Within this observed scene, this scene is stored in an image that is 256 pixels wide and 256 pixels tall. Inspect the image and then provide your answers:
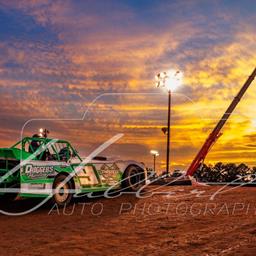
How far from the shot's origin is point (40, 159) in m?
11.6

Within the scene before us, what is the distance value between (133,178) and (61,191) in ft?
9.51

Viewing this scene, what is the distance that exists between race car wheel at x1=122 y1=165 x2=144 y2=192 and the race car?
31 millimetres

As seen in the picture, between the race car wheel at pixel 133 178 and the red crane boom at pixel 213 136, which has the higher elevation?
the red crane boom at pixel 213 136

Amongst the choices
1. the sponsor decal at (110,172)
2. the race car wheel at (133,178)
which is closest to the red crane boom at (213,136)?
the race car wheel at (133,178)

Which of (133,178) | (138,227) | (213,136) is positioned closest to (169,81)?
(213,136)

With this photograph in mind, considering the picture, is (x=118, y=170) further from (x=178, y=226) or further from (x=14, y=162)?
(x=178, y=226)

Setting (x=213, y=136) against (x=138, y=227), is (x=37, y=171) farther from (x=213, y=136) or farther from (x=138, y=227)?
(x=213, y=136)

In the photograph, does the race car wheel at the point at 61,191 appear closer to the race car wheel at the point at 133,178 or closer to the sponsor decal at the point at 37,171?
the sponsor decal at the point at 37,171

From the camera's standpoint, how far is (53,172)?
11.5m

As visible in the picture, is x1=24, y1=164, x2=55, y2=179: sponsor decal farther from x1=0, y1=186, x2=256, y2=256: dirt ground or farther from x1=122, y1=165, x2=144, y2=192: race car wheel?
x1=122, y1=165, x2=144, y2=192: race car wheel

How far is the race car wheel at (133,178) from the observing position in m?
13.6

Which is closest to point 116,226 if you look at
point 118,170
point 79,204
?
point 79,204

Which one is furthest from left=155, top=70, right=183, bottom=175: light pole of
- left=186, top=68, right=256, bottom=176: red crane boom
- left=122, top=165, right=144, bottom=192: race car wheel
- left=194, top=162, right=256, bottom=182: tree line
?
left=194, top=162, right=256, bottom=182: tree line

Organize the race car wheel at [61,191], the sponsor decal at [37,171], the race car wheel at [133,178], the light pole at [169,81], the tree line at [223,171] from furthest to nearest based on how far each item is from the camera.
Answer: the tree line at [223,171] → the light pole at [169,81] → the race car wheel at [133,178] → the race car wheel at [61,191] → the sponsor decal at [37,171]
